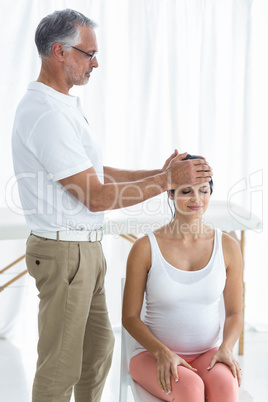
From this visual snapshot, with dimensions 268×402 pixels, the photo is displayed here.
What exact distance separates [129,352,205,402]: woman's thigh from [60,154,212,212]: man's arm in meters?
0.49

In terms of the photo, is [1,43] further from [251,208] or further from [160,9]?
[251,208]

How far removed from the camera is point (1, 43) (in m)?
3.15

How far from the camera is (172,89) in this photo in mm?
3482

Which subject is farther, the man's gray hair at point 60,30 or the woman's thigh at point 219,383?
the man's gray hair at point 60,30

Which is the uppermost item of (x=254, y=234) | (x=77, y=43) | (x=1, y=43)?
(x=1, y=43)

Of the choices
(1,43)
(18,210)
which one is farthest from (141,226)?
(1,43)

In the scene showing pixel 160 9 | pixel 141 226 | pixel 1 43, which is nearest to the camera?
pixel 141 226

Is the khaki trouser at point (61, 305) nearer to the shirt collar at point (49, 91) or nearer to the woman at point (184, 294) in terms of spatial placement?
the woman at point (184, 294)

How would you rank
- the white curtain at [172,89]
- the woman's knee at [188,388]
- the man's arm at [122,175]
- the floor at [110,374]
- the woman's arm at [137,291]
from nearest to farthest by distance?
the woman's knee at [188,388], the woman's arm at [137,291], the man's arm at [122,175], the floor at [110,374], the white curtain at [172,89]

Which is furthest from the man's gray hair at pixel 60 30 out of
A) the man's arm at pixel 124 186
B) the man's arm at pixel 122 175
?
the man's arm at pixel 122 175

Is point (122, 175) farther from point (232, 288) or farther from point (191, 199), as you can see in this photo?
point (232, 288)

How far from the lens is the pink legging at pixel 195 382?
1.48 m

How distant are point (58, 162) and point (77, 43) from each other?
386 mm

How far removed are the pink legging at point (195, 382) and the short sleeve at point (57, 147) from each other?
63 centimetres
